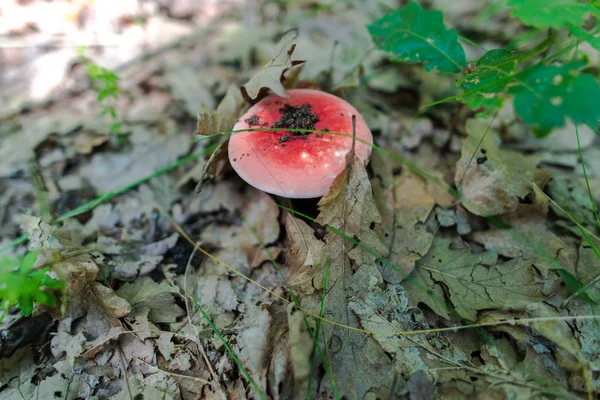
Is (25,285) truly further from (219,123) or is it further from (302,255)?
(219,123)

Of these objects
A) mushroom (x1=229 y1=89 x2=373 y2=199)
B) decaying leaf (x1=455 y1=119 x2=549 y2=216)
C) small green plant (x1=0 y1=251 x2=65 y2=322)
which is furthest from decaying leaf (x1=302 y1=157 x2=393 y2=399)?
small green plant (x1=0 y1=251 x2=65 y2=322)

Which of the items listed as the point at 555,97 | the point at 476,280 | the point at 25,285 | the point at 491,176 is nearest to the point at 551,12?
the point at 555,97

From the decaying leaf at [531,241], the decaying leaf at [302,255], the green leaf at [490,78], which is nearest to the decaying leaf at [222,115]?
the decaying leaf at [302,255]

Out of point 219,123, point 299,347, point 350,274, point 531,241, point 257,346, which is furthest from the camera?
point 219,123

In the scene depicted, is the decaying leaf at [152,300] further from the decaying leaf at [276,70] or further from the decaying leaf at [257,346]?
the decaying leaf at [276,70]

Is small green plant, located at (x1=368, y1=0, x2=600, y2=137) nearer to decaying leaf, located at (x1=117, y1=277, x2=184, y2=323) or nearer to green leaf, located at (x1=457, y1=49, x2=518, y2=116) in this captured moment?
green leaf, located at (x1=457, y1=49, x2=518, y2=116)

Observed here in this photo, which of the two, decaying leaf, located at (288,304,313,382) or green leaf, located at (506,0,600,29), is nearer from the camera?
decaying leaf, located at (288,304,313,382)

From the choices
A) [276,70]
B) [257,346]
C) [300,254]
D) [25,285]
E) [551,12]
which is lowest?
[257,346]

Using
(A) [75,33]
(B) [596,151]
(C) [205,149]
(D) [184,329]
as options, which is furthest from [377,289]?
(A) [75,33]
